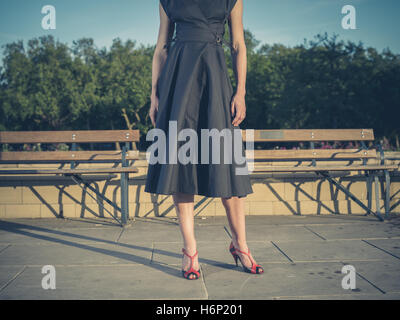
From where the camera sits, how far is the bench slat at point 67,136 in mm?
5074

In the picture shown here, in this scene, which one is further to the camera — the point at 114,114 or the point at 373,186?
the point at 114,114

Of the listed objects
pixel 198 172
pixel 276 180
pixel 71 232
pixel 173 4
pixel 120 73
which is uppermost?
pixel 120 73

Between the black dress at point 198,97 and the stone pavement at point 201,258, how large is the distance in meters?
0.62

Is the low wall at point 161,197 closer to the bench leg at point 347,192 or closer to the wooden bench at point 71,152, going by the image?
the wooden bench at point 71,152

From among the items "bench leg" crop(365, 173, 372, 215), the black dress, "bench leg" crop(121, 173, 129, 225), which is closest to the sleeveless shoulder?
the black dress

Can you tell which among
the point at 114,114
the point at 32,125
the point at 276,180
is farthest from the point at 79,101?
the point at 276,180

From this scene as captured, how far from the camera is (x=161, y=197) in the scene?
531cm

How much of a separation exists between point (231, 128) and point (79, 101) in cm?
4711
